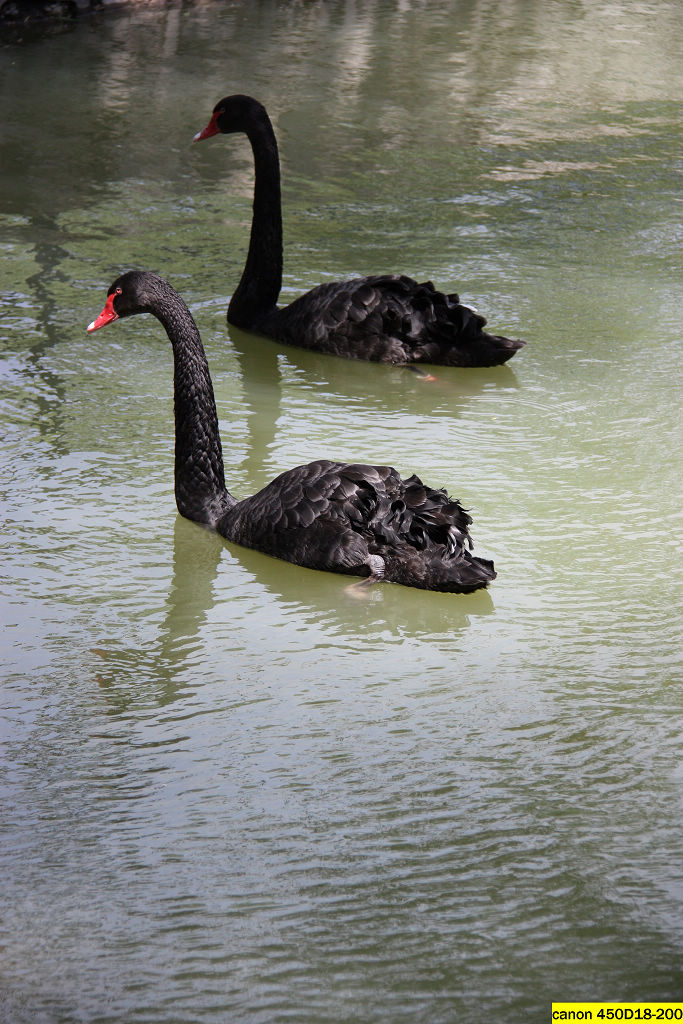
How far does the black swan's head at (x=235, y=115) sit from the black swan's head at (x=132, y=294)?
8.35ft

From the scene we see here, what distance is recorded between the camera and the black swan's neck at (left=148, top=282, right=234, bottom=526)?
15.4 ft

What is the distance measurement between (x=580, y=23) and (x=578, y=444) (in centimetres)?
1085

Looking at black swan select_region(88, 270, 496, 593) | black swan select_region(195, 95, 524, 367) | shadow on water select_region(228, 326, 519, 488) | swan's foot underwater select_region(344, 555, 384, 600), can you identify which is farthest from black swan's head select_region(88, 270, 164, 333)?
black swan select_region(195, 95, 524, 367)

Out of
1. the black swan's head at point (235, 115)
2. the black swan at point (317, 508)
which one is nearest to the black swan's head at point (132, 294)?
the black swan at point (317, 508)

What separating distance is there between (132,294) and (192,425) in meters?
0.52

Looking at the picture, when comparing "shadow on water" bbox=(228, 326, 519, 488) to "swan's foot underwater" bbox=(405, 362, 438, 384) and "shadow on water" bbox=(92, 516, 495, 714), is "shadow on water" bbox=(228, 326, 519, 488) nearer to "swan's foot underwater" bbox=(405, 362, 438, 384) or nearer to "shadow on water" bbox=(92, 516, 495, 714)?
"swan's foot underwater" bbox=(405, 362, 438, 384)

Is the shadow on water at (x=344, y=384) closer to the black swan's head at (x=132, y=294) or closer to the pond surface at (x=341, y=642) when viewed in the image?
the pond surface at (x=341, y=642)

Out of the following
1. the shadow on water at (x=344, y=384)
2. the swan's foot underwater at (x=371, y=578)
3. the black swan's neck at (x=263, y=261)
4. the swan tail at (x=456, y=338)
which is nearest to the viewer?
the swan's foot underwater at (x=371, y=578)

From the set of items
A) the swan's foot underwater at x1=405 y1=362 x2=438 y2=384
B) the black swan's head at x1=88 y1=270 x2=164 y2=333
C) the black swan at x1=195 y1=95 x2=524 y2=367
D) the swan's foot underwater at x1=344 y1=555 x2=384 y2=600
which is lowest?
the swan's foot underwater at x1=344 y1=555 x2=384 y2=600

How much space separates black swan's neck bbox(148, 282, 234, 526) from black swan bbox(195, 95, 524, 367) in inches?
71.4

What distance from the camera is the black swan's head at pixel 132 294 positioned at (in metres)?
4.77

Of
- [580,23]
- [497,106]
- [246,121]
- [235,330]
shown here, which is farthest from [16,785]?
[580,23]

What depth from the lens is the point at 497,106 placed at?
11203 mm

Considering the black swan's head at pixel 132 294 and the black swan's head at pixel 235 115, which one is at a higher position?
the black swan's head at pixel 235 115
